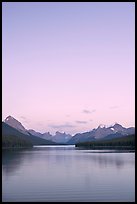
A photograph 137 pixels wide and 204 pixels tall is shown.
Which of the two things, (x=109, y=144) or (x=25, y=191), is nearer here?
(x=25, y=191)

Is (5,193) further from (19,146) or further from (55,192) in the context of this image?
(19,146)

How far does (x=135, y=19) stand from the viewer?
2.86 m

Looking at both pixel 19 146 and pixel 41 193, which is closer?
pixel 41 193

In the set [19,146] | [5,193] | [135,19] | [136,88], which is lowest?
[19,146]

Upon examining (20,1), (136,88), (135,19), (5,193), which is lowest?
(5,193)

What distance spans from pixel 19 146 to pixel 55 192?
107 meters

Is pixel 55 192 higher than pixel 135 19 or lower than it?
lower

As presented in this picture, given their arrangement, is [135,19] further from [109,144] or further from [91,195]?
[109,144]

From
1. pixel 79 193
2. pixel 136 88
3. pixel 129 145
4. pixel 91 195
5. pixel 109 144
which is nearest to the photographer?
pixel 136 88

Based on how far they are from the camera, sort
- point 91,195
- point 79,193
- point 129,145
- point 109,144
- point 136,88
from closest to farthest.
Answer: point 136,88
point 91,195
point 79,193
point 129,145
point 109,144

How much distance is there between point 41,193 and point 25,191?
1045mm

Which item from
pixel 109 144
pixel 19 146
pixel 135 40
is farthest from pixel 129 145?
pixel 135 40

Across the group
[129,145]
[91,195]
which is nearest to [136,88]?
[91,195]

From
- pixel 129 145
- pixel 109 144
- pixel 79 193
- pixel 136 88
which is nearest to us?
pixel 136 88
